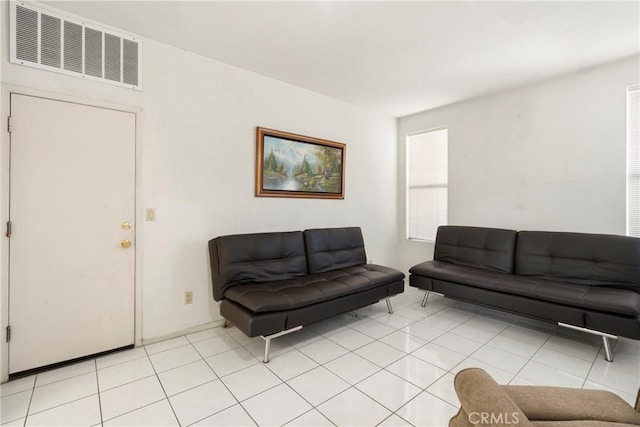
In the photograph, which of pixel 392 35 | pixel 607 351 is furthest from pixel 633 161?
pixel 392 35

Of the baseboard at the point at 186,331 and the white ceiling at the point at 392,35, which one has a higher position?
the white ceiling at the point at 392,35

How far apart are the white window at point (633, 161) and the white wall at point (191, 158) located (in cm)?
323

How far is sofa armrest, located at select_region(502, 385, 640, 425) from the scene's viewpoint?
1.01 metres

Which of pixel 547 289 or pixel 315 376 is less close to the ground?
pixel 547 289

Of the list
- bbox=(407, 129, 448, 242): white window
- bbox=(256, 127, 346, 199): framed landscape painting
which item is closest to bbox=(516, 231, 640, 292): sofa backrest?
bbox=(407, 129, 448, 242): white window

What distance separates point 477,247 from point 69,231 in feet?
13.3

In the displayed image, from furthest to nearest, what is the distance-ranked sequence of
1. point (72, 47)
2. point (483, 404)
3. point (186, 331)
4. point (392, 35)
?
point (186, 331), point (392, 35), point (72, 47), point (483, 404)

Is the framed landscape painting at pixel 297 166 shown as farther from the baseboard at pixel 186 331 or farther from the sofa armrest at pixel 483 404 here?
the sofa armrest at pixel 483 404

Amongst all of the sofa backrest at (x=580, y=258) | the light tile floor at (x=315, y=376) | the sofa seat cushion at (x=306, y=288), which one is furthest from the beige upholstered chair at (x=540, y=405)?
the sofa backrest at (x=580, y=258)

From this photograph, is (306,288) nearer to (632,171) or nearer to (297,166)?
(297,166)

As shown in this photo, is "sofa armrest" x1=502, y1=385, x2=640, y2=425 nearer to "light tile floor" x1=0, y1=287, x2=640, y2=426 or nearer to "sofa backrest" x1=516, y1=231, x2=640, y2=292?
"light tile floor" x1=0, y1=287, x2=640, y2=426

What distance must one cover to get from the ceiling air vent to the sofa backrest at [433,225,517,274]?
378 centimetres

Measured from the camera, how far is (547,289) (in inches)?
99.3

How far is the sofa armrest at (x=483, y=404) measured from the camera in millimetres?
791
